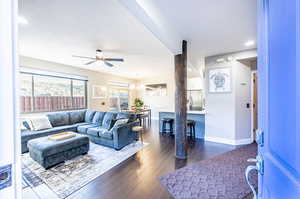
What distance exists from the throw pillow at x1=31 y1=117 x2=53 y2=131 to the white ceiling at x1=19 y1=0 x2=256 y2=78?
1.96m

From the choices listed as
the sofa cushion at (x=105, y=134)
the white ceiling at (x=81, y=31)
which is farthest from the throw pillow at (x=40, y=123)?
the white ceiling at (x=81, y=31)

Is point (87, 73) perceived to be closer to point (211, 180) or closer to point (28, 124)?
point (28, 124)

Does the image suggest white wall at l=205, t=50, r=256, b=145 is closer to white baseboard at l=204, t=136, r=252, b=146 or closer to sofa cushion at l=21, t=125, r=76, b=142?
white baseboard at l=204, t=136, r=252, b=146

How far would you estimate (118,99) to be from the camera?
815 cm

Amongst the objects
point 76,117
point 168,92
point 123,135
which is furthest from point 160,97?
point 123,135

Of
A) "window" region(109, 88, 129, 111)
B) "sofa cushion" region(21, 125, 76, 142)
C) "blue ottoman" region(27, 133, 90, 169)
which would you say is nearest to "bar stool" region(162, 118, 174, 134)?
"blue ottoman" region(27, 133, 90, 169)

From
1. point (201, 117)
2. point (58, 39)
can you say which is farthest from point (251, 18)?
point (58, 39)

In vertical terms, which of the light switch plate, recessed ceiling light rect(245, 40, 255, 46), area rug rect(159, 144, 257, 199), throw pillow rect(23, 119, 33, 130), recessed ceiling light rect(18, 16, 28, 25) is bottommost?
area rug rect(159, 144, 257, 199)

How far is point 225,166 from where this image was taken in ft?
8.71

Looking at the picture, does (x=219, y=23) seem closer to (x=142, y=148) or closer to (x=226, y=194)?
(x=226, y=194)

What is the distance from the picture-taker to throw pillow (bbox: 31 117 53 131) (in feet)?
12.9

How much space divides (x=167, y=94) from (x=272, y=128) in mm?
7609

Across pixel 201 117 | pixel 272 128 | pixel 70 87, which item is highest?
pixel 70 87

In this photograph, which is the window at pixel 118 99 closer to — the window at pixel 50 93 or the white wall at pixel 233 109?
the window at pixel 50 93
